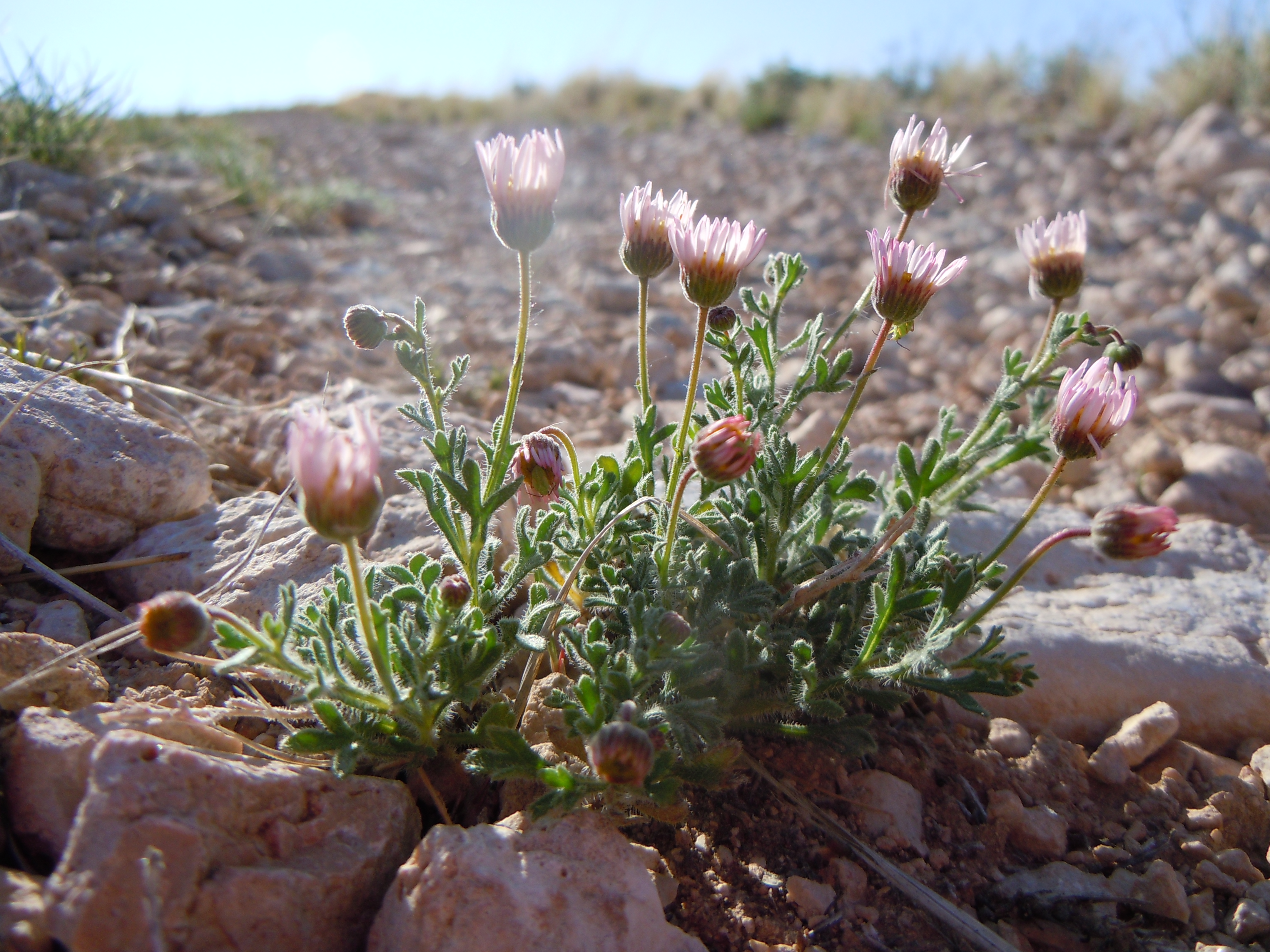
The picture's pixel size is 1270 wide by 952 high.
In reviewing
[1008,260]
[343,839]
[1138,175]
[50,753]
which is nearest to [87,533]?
[50,753]

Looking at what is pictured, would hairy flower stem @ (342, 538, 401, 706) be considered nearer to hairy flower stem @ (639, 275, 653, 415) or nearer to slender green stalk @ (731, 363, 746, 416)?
hairy flower stem @ (639, 275, 653, 415)

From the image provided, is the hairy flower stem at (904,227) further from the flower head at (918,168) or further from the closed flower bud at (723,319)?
the closed flower bud at (723,319)

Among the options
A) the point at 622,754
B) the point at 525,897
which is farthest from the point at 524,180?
the point at 525,897

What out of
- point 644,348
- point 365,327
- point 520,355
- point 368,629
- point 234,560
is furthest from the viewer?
point 234,560

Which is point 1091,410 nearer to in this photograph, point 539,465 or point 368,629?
point 539,465

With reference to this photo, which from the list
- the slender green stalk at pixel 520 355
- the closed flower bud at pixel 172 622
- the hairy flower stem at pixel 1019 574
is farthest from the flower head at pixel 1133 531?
the closed flower bud at pixel 172 622
